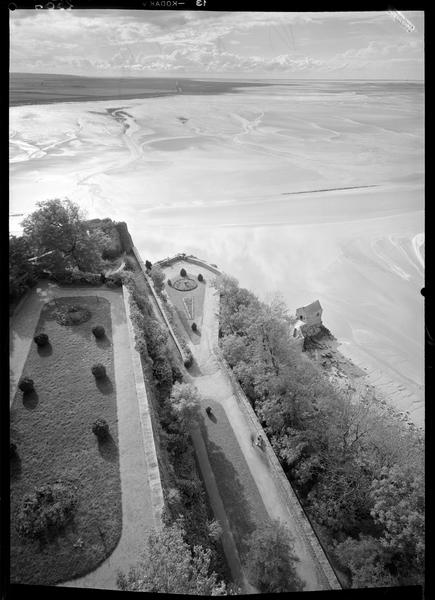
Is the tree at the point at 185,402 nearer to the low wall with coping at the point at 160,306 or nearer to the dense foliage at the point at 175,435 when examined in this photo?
the dense foliage at the point at 175,435

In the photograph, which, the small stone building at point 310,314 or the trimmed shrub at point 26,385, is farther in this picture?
the small stone building at point 310,314

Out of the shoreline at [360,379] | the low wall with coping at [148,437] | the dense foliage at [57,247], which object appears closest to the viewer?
the low wall with coping at [148,437]

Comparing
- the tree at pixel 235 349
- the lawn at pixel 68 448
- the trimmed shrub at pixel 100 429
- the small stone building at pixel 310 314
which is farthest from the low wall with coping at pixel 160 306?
the trimmed shrub at pixel 100 429

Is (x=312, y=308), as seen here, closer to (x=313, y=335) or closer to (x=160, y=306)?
(x=313, y=335)

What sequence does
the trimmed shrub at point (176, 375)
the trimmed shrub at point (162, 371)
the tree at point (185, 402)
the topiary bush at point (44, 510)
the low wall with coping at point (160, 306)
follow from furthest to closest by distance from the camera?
the low wall with coping at point (160, 306), the trimmed shrub at point (176, 375), the trimmed shrub at point (162, 371), the tree at point (185, 402), the topiary bush at point (44, 510)

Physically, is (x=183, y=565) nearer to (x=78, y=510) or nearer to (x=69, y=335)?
(x=78, y=510)

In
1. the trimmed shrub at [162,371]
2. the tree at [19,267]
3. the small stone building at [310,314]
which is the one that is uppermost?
the tree at [19,267]

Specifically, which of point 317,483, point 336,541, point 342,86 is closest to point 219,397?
point 317,483
